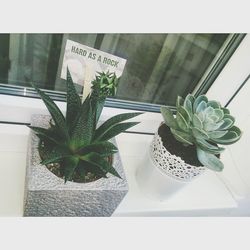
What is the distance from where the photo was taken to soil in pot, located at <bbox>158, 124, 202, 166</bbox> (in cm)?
62

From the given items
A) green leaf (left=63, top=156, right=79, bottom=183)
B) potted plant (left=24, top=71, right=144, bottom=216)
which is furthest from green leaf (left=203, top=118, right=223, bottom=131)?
green leaf (left=63, top=156, right=79, bottom=183)

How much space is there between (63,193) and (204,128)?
28cm

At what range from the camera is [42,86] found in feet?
2.36

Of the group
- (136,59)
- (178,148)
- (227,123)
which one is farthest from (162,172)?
(136,59)

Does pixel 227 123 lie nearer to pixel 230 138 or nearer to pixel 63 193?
pixel 230 138

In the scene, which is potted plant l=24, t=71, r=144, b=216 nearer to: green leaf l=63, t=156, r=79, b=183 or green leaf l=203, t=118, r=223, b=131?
green leaf l=63, t=156, r=79, b=183

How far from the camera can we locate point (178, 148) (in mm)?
638

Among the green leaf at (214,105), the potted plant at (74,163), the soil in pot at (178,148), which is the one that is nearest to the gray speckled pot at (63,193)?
the potted plant at (74,163)

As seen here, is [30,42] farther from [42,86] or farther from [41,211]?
[41,211]
